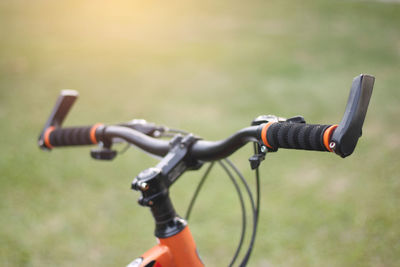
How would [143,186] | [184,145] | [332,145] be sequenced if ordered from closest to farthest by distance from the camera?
[332,145] → [143,186] → [184,145]

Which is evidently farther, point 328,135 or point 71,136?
point 71,136

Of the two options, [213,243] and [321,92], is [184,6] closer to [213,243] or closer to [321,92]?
[321,92]

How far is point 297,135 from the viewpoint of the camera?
3.49ft

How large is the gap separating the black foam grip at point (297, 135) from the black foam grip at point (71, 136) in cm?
102

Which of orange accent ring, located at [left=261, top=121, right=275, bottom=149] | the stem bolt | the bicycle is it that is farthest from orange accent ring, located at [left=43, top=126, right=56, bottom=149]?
orange accent ring, located at [left=261, top=121, right=275, bottom=149]

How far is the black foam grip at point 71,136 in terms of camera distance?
1861 mm

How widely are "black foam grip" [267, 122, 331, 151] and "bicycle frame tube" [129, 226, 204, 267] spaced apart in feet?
1.65

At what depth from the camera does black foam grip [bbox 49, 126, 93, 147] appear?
6.11ft

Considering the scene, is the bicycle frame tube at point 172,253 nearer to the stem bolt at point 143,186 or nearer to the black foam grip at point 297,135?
the stem bolt at point 143,186

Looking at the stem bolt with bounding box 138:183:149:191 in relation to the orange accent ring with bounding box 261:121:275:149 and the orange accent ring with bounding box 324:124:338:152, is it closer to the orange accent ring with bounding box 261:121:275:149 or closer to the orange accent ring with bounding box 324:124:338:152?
the orange accent ring with bounding box 261:121:275:149

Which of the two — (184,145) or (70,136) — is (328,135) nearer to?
(184,145)

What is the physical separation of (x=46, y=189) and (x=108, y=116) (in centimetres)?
205

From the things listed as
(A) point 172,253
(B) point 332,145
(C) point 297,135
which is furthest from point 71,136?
(B) point 332,145

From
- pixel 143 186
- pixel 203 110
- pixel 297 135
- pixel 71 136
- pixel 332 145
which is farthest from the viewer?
pixel 203 110
